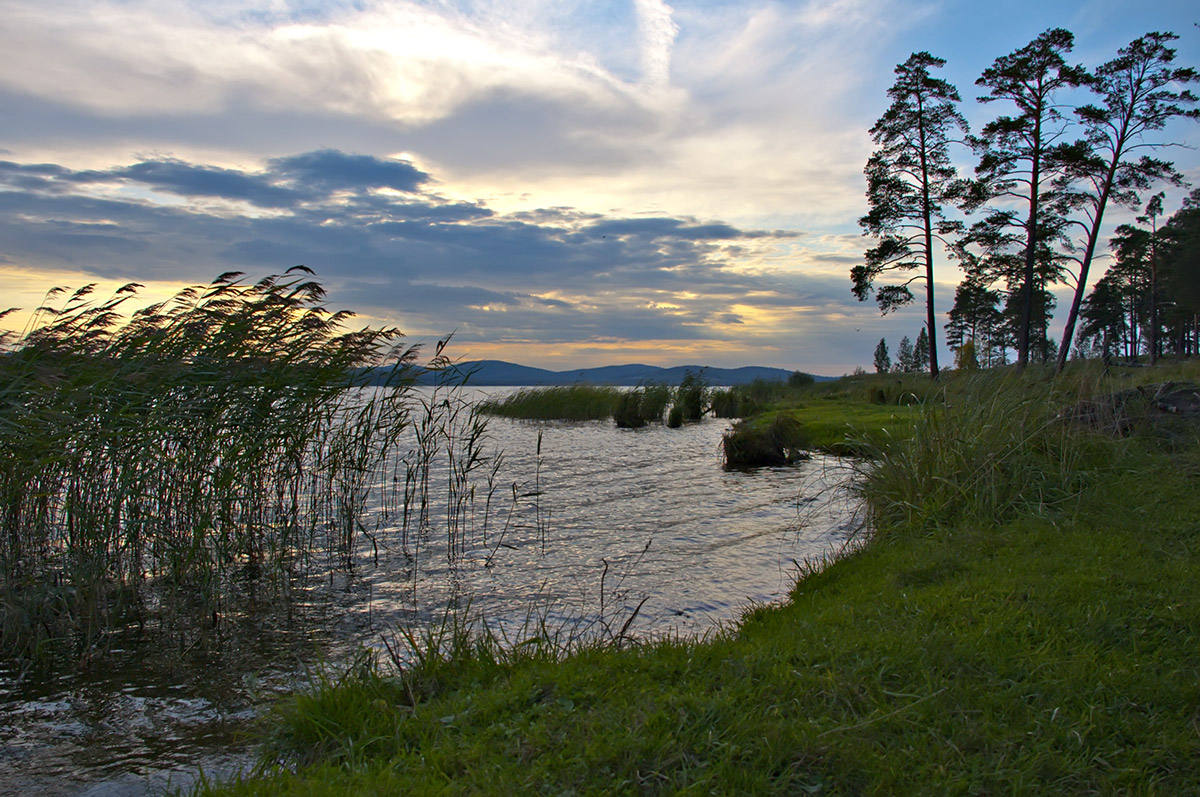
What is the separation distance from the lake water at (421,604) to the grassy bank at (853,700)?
3.22 feet

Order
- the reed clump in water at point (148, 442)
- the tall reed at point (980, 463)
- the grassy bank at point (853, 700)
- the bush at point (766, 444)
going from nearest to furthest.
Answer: the grassy bank at point (853, 700) → the reed clump in water at point (148, 442) → the tall reed at point (980, 463) → the bush at point (766, 444)

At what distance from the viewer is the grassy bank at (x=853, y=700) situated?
2945 mm

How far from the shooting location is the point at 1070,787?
2.90 metres

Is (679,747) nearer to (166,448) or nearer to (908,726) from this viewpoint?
(908,726)

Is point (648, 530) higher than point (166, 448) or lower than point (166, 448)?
lower

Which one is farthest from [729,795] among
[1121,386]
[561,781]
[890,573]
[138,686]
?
[1121,386]

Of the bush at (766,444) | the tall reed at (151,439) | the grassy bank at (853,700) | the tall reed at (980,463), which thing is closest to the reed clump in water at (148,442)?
the tall reed at (151,439)

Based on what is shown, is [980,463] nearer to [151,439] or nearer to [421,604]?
[421,604]

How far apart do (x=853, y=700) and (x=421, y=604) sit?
4903 millimetres

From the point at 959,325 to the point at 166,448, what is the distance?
86.9 m

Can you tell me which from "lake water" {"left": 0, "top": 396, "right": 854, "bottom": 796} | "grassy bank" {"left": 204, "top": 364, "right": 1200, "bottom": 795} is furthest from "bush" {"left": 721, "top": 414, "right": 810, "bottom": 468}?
"grassy bank" {"left": 204, "top": 364, "right": 1200, "bottom": 795}

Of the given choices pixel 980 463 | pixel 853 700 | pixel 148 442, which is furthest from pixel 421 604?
pixel 980 463

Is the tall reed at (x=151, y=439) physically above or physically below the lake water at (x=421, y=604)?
above

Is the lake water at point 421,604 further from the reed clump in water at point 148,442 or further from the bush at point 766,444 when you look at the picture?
the bush at point 766,444
